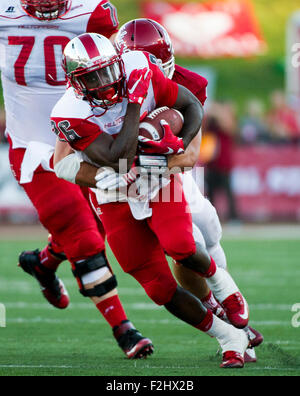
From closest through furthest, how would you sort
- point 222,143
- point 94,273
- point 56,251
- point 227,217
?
1. point 94,273
2. point 56,251
3. point 222,143
4. point 227,217

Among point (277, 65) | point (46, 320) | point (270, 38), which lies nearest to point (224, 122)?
point (46, 320)

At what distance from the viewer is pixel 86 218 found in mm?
5105

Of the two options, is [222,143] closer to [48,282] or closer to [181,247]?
[48,282]

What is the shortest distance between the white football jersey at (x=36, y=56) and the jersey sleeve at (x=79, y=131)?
39.1 inches

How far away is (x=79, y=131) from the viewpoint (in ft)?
14.0

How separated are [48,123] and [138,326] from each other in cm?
151

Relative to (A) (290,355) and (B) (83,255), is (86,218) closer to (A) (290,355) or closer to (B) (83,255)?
(B) (83,255)

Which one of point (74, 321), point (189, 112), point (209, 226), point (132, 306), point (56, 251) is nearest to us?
point (189, 112)

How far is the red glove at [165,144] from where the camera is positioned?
170 inches

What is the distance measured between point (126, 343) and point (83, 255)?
1.80ft

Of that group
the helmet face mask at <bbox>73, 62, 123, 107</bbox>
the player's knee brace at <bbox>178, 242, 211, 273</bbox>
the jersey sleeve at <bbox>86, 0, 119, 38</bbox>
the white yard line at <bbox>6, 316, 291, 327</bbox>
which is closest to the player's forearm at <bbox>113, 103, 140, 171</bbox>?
the helmet face mask at <bbox>73, 62, 123, 107</bbox>

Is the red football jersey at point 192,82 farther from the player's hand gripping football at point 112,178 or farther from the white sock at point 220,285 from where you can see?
the white sock at point 220,285

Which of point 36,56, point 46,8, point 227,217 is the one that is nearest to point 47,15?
point 46,8

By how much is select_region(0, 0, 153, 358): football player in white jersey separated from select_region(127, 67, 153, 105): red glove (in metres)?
0.97
